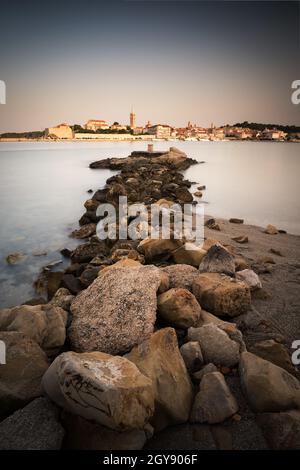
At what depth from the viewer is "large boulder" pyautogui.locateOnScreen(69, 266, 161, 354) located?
8.40 ft

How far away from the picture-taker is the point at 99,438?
1739mm

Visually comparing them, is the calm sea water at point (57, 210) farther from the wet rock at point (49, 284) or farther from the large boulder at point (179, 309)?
the large boulder at point (179, 309)

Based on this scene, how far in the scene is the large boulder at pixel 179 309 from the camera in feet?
9.10

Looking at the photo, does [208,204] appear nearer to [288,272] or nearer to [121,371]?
[288,272]

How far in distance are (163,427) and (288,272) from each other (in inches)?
129

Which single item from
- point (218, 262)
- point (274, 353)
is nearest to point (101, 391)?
point (274, 353)

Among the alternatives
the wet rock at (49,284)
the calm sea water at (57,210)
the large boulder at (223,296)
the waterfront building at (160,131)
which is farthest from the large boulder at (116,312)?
the waterfront building at (160,131)

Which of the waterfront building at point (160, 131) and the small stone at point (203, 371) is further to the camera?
the waterfront building at point (160, 131)

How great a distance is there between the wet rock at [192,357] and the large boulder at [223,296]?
2.36ft

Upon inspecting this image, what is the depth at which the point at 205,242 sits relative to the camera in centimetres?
493

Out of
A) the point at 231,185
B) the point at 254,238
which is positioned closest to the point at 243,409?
the point at 254,238

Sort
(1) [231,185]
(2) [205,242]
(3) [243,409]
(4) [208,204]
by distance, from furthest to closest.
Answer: (1) [231,185], (4) [208,204], (2) [205,242], (3) [243,409]

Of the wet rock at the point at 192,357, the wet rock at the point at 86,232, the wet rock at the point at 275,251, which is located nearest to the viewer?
the wet rock at the point at 192,357
